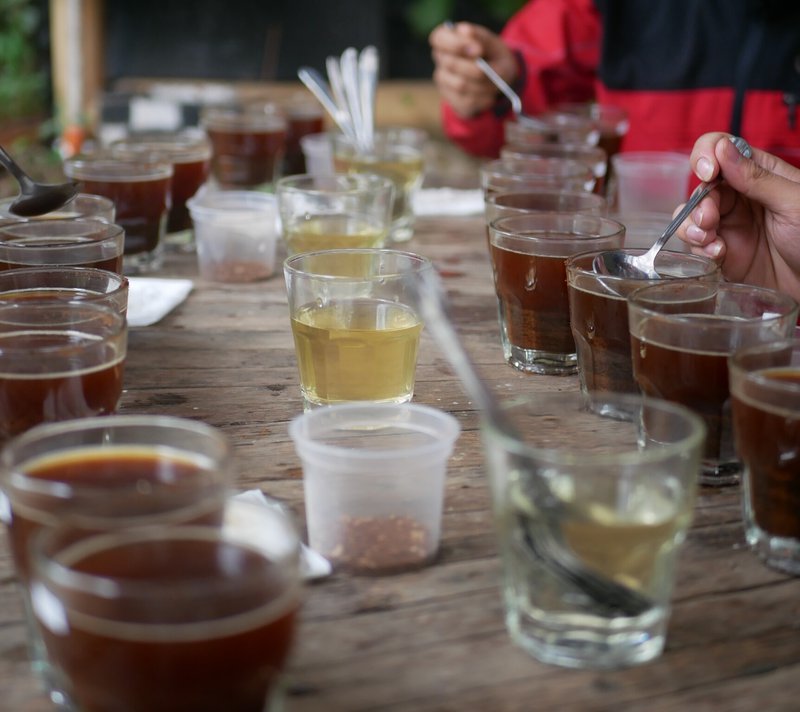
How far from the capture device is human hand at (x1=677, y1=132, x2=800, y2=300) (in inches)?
64.9

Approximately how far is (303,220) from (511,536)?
1.32 meters

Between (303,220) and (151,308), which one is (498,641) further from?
(303,220)

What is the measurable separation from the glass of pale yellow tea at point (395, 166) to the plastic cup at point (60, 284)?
1142mm

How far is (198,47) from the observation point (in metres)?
5.82

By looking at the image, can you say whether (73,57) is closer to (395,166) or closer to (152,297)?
(395,166)

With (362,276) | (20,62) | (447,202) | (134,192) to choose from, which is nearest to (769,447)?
(362,276)

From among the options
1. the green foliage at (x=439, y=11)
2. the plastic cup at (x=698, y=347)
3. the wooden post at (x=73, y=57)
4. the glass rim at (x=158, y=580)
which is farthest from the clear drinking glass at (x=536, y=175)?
the green foliage at (x=439, y=11)

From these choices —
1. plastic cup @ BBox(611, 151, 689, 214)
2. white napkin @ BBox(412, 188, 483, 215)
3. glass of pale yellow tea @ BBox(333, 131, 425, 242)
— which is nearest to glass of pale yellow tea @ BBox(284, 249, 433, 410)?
glass of pale yellow tea @ BBox(333, 131, 425, 242)

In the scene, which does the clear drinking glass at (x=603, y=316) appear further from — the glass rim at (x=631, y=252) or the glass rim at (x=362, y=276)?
the glass rim at (x=362, y=276)

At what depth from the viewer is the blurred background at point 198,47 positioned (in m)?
5.30

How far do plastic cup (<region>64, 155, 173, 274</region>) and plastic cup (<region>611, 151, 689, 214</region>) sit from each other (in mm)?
1022

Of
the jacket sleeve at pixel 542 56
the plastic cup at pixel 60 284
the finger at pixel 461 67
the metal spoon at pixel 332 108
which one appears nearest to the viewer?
the plastic cup at pixel 60 284

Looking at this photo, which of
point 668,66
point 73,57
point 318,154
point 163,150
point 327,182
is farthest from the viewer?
point 73,57

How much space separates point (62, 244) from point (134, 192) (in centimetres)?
49
